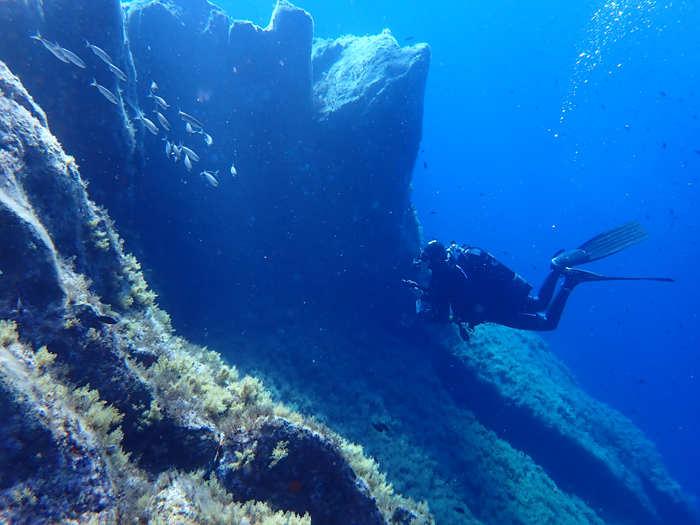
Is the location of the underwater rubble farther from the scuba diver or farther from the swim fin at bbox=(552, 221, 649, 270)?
the swim fin at bbox=(552, 221, 649, 270)

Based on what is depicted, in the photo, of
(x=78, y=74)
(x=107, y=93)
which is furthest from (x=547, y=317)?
(x=78, y=74)

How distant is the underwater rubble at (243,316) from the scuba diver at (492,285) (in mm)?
3361

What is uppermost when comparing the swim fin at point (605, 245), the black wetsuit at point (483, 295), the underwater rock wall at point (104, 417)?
the swim fin at point (605, 245)

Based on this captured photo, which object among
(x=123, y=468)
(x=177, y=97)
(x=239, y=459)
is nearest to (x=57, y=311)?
(x=123, y=468)

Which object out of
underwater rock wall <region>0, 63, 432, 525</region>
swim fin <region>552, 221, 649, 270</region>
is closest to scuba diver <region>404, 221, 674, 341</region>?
swim fin <region>552, 221, 649, 270</region>

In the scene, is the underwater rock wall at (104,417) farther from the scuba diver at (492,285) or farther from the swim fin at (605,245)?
the swim fin at (605,245)

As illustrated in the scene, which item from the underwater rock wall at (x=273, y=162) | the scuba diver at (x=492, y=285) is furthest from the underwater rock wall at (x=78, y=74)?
the scuba diver at (x=492, y=285)

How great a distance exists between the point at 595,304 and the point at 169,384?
5441 inches

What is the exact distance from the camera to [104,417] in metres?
2.55

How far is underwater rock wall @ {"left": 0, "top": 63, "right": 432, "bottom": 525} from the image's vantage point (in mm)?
1965

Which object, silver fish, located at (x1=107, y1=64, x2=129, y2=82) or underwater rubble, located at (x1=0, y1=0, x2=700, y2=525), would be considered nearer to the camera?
underwater rubble, located at (x1=0, y1=0, x2=700, y2=525)

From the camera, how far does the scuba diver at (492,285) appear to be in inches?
341

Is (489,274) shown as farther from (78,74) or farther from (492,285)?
(78,74)

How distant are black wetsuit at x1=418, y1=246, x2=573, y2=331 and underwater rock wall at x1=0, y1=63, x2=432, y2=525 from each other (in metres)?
5.22
